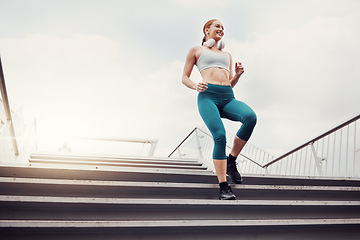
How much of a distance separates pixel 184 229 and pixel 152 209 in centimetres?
29

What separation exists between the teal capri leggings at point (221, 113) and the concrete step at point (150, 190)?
1.14 feet

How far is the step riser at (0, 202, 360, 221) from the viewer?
181cm

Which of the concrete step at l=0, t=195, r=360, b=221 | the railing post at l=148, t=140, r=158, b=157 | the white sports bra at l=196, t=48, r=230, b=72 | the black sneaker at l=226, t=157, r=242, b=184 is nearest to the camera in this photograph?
the concrete step at l=0, t=195, r=360, b=221

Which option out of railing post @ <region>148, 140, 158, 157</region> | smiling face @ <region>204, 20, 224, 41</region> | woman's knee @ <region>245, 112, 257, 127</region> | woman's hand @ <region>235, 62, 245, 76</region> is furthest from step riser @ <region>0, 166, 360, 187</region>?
railing post @ <region>148, 140, 158, 157</region>

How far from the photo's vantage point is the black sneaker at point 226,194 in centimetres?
211

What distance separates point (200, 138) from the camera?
6.24 metres

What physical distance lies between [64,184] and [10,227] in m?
0.51

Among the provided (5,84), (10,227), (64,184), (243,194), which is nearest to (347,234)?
(243,194)

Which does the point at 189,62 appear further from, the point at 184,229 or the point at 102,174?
the point at 184,229

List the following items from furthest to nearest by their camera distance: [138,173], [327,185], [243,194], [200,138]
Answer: [200,138] < [327,185] < [138,173] < [243,194]

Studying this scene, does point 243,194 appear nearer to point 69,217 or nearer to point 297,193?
point 297,193

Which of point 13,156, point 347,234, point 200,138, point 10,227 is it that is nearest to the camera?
point 10,227

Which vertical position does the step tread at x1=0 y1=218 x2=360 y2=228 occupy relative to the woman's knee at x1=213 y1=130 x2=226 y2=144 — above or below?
below

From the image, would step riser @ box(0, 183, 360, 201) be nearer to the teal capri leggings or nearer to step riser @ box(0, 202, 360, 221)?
step riser @ box(0, 202, 360, 221)
